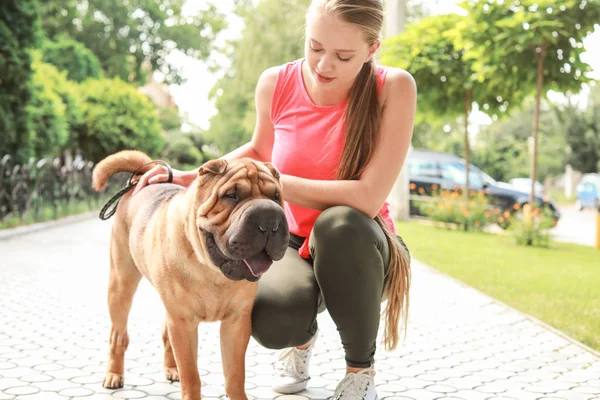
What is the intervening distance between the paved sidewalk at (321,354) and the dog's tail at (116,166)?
1036mm

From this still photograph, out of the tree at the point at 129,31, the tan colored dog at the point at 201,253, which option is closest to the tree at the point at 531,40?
the tan colored dog at the point at 201,253

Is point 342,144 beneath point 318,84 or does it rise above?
beneath

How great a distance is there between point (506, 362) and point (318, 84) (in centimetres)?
225

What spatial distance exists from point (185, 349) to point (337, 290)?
67 cm

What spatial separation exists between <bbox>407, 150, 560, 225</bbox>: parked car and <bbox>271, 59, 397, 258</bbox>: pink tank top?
Result: 15767mm

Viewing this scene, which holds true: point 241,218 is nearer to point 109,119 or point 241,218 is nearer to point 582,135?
point 109,119

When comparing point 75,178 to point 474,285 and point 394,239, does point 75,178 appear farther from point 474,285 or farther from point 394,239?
point 394,239

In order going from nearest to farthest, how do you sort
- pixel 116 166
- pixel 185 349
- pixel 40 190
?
pixel 185 349 → pixel 116 166 → pixel 40 190

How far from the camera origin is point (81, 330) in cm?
479

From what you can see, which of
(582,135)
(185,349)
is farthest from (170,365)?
(582,135)

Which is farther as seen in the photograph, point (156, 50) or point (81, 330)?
point (156, 50)

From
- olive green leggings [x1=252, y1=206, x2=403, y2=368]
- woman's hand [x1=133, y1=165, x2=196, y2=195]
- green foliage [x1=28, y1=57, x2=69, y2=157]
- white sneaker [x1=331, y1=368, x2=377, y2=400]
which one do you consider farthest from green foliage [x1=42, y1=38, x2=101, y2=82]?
white sneaker [x1=331, y1=368, x2=377, y2=400]

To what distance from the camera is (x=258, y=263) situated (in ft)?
7.84

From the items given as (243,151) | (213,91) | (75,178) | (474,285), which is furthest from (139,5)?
(243,151)
